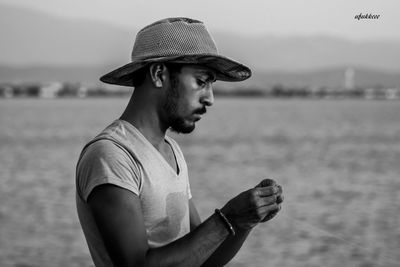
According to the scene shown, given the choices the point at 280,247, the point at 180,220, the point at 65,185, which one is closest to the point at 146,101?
the point at 180,220

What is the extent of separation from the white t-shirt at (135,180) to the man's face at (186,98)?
0.41 feet

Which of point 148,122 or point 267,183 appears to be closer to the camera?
point 267,183

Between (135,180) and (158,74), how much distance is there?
36 cm

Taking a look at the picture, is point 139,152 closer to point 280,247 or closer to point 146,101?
point 146,101

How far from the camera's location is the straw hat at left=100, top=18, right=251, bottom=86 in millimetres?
2398

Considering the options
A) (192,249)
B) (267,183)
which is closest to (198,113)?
(267,183)

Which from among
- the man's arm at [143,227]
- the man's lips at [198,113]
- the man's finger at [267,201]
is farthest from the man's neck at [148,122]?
the man's finger at [267,201]

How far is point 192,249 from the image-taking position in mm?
Answer: 2252

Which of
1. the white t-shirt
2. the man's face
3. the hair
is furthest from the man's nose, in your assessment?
the white t-shirt

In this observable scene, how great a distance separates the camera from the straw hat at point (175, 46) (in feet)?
7.87

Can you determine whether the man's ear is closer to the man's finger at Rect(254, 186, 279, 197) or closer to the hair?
the hair

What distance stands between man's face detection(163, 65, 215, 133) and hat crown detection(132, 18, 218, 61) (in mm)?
76

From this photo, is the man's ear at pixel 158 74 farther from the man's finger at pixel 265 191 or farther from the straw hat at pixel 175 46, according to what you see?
the man's finger at pixel 265 191

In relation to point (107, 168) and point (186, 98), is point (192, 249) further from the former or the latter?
point (186, 98)
